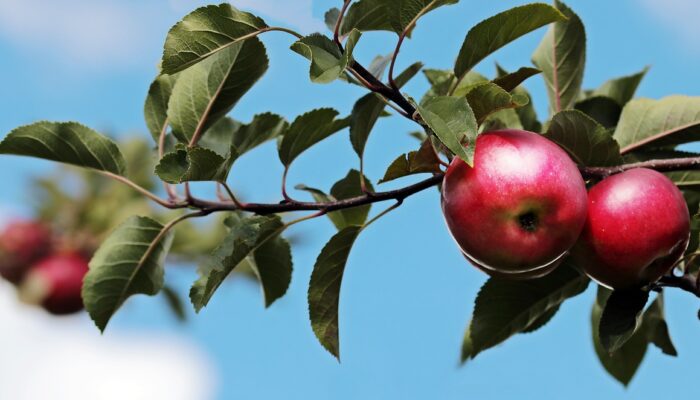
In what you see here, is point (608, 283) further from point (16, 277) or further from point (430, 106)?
point (16, 277)

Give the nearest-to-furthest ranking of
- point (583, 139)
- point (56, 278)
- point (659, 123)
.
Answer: point (583, 139) → point (659, 123) → point (56, 278)

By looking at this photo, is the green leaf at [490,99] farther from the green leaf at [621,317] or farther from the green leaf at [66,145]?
the green leaf at [66,145]

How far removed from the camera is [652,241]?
1225 mm

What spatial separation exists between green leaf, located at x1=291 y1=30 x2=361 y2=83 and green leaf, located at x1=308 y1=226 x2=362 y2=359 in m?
0.37

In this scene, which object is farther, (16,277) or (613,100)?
(16,277)

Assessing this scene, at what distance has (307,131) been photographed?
146cm

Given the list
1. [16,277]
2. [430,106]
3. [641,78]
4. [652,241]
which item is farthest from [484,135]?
[16,277]

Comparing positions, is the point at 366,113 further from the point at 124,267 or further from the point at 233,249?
the point at 124,267

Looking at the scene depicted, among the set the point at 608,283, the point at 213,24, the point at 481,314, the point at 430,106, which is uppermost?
the point at 213,24

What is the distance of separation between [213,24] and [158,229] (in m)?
0.52

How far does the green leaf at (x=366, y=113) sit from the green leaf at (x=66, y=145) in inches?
A: 19.4

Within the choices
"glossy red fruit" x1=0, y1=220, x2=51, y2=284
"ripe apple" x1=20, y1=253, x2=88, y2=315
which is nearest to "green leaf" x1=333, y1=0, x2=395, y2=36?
"ripe apple" x1=20, y1=253, x2=88, y2=315

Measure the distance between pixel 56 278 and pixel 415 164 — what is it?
309 centimetres

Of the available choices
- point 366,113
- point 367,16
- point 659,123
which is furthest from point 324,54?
point 659,123
